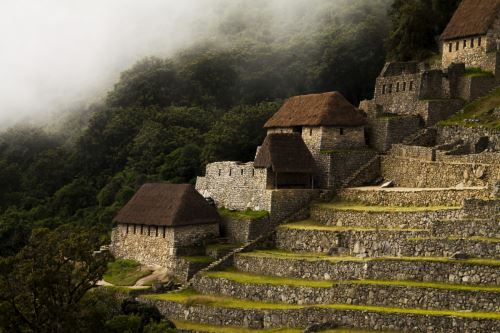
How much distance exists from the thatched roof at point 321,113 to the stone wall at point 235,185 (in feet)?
11.1

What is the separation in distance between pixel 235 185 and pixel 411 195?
10524 millimetres

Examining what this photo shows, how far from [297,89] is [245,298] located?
39624mm

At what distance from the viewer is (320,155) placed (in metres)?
50.8

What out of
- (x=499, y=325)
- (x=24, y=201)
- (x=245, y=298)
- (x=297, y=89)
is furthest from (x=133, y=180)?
(x=499, y=325)

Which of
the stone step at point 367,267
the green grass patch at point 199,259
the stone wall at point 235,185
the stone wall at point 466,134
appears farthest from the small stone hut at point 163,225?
the stone wall at point 466,134

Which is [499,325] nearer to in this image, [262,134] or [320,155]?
[320,155]

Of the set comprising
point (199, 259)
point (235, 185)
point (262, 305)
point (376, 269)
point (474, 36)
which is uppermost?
point (474, 36)

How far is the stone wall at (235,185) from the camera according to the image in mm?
49938

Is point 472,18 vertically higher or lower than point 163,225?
higher

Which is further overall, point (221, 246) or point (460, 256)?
point (221, 246)

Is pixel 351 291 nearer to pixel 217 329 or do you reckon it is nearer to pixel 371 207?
pixel 217 329

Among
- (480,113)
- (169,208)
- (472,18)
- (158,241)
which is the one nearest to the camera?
(158,241)

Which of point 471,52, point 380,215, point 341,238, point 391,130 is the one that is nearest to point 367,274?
point 341,238

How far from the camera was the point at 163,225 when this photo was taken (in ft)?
160
